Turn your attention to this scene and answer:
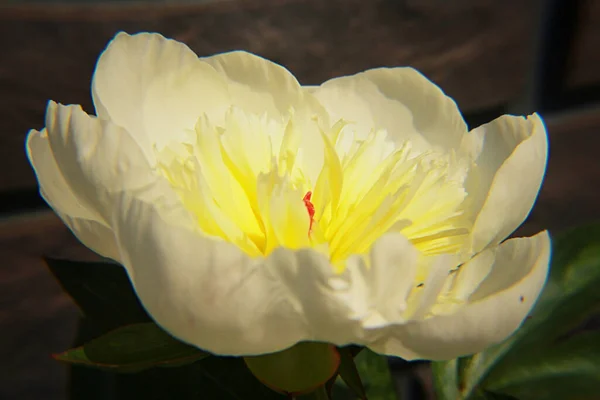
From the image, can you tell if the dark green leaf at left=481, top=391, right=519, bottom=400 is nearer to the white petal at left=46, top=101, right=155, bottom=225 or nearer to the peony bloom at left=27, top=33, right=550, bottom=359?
the peony bloom at left=27, top=33, right=550, bottom=359

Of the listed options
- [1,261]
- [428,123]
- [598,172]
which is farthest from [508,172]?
[598,172]

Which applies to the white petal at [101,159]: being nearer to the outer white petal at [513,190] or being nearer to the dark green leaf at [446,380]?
the outer white petal at [513,190]

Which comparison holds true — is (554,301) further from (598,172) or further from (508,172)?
(598,172)

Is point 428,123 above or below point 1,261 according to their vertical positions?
above

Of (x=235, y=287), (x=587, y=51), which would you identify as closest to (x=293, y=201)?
(x=235, y=287)

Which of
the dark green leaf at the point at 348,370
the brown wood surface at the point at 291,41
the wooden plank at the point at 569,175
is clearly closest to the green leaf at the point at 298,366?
the dark green leaf at the point at 348,370

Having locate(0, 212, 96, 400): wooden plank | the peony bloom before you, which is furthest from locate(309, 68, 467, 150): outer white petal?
locate(0, 212, 96, 400): wooden plank
